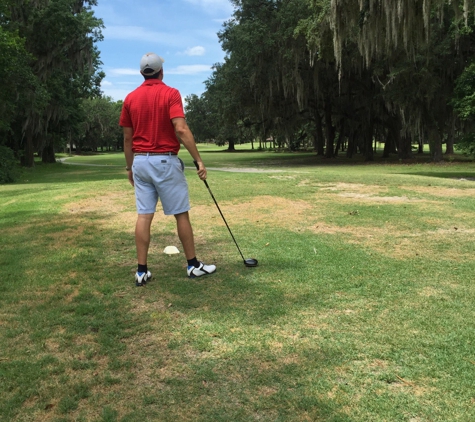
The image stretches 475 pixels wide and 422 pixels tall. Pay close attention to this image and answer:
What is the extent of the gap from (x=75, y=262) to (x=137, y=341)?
7.18 ft

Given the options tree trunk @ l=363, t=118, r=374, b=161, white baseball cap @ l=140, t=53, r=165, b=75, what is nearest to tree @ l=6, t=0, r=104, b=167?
white baseball cap @ l=140, t=53, r=165, b=75

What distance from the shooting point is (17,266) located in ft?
15.2

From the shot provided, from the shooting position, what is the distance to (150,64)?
13.0ft

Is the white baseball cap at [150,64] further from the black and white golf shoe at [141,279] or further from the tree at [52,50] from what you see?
the tree at [52,50]

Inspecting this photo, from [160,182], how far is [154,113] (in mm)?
644

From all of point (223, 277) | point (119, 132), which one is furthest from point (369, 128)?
point (119, 132)

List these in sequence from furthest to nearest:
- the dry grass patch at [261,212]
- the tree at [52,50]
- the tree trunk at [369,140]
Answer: the tree trunk at [369,140] < the tree at [52,50] < the dry grass patch at [261,212]

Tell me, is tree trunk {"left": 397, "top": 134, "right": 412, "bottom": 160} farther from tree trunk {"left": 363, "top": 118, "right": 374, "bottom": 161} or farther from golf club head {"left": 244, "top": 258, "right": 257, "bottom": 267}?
golf club head {"left": 244, "top": 258, "right": 257, "bottom": 267}

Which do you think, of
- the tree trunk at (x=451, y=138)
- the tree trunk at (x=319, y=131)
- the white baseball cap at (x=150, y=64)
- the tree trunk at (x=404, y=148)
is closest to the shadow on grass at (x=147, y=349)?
the white baseball cap at (x=150, y=64)

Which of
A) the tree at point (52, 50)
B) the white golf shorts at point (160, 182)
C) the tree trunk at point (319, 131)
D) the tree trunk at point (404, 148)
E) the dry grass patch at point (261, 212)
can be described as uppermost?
the tree at point (52, 50)

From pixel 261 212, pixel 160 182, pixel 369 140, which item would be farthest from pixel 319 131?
pixel 160 182

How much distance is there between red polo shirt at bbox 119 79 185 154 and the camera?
3910mm

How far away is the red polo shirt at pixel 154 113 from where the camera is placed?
3.91 metres

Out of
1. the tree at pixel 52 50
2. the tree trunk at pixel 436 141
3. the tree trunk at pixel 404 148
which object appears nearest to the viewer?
the tree at pixel 52 50
